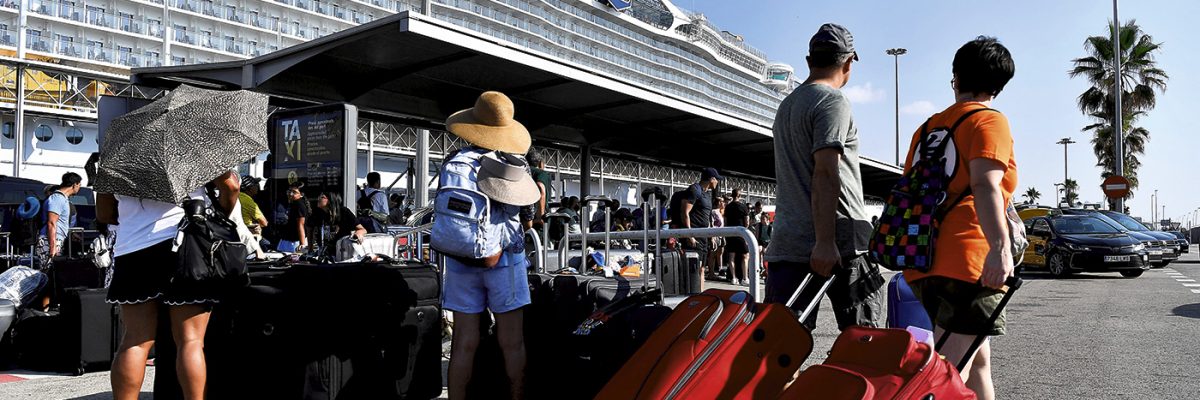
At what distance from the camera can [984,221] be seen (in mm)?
2525

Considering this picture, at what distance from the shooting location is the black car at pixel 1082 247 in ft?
52.1

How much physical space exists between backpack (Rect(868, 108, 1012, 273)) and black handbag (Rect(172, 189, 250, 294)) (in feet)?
8.47

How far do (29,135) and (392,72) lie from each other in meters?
51.7

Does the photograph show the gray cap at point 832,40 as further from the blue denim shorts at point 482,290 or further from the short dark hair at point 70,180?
the short dark hair at point 70,180

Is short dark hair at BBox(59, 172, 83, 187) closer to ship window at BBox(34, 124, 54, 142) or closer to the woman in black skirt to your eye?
the woman in black skirt

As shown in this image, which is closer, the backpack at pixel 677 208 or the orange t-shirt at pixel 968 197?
the orange t-shirt at pixel 968 197

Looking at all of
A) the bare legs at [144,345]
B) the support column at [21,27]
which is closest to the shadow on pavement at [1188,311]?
the bare legs at [144,345]

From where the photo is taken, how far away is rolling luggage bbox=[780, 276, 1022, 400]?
7.78 ft

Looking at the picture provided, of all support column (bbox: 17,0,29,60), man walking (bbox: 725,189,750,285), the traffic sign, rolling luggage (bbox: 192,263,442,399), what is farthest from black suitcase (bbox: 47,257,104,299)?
support column (bbox: 17,0,29,60)

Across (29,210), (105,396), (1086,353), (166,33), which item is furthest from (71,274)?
(166,33)

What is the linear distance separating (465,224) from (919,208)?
5.91 ft

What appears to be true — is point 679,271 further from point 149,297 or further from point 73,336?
point 73,336

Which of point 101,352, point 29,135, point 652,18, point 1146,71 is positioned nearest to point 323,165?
point 101,352

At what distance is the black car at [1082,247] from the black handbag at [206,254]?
1674 centimetres
